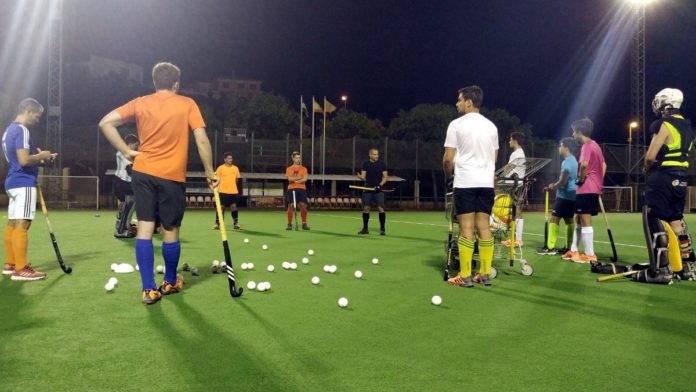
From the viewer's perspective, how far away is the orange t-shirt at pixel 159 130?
5055mm

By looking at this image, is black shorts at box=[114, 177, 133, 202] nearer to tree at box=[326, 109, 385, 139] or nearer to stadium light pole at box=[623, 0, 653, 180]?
stadium light pole at box=[623, 0, 653, 180]

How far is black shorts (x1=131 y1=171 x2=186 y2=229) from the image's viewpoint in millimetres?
5066

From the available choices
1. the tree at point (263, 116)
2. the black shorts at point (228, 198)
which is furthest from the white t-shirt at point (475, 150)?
the tree at point (263, 116)

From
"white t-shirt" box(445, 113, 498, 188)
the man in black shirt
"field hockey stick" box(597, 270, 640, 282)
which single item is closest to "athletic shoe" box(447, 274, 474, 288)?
"white t-shirt" box(445, 113, 498, 188)

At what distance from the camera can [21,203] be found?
6.32 m

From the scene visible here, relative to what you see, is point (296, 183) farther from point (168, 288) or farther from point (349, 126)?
point (349, 126)

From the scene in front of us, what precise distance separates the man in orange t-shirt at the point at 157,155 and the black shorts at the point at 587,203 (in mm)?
6543

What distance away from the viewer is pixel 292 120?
56.3 m

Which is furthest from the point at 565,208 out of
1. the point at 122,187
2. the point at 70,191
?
the point at 70,191

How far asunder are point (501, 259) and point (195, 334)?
20.2 ft

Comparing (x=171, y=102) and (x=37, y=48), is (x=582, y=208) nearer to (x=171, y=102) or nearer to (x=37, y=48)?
(x=171, y=102)

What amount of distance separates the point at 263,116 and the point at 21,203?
50305 millimetres

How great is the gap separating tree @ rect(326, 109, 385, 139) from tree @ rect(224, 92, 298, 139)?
4.47 meters

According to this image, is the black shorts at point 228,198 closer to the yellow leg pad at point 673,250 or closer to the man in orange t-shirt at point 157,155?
the man in orange t-shirt at point 157,155
